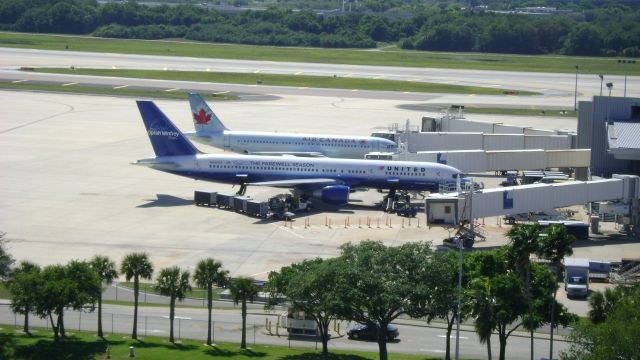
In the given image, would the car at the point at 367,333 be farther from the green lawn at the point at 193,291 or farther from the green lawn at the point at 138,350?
the green lawn at the point at 193,291

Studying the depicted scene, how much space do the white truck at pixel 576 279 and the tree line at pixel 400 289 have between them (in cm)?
1105

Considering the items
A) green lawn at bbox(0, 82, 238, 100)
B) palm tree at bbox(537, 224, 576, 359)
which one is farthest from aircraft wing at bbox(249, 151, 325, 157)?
palm tree at bbox(537, 224, 576, 359)

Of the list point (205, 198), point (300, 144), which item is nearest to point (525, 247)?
point (205, 198)

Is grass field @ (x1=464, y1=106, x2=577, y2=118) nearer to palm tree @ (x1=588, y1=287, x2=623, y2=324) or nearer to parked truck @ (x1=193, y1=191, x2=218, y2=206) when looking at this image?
parked truck @ (x1=193, y1=191, x2=218, y2=206)

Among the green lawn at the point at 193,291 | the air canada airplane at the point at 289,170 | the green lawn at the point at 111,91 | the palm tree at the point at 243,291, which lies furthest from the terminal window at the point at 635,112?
the green lawn at the point at 111,91

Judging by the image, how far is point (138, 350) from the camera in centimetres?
5809

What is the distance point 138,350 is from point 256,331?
7.57 metres

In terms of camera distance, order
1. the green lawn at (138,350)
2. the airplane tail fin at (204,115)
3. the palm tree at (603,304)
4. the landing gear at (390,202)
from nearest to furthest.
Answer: the palm tree at (603,304) → the green lawn at (138,350) → the landing gear at (390,202) → the airplane tail fin at (204,115)

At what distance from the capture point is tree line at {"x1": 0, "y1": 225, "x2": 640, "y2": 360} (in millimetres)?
55531

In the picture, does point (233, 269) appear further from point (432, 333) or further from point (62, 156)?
point (62, 156)

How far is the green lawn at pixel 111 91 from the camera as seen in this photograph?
555ft

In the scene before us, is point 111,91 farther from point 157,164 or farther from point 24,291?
point 24,291

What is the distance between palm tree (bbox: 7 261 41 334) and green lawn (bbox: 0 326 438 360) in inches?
51.9

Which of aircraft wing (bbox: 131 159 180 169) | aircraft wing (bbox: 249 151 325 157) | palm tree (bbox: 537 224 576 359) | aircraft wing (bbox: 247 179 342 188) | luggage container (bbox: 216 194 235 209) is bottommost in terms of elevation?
luggage container (bbox: 216 194 235 209)
